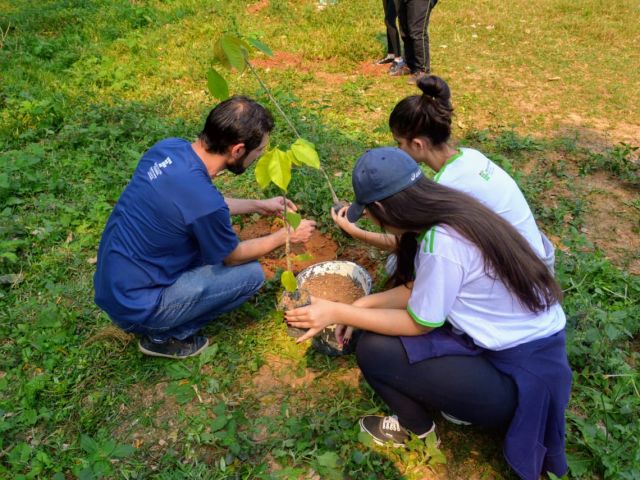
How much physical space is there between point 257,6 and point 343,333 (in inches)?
240

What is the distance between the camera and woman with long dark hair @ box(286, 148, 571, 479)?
148 cm

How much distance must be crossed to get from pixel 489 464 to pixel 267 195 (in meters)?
2.06

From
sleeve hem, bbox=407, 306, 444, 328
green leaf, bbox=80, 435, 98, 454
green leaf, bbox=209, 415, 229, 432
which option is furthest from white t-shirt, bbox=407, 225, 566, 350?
green leaf, bbox=80, 435, 98, 454

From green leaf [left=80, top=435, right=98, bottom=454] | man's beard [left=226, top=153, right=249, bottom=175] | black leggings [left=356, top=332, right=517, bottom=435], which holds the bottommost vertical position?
green leaf [left=80, top=435, right=98, bottom=454]

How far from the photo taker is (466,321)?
158 centimetres

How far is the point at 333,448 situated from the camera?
187 cm

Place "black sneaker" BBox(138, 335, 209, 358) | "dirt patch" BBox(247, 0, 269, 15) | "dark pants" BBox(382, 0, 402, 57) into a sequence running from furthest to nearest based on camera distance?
"dirt patch" BBox(247, 0, 269, 15) < "dark pants" BBox(382, 0, 402, 57) < "black sneaker" BBox(138, 335, 209, 358)

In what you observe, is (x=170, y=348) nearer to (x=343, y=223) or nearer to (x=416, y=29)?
(x=343, y=223)

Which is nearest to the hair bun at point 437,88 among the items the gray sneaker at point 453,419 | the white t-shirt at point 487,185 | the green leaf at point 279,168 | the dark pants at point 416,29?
the white t-shirt at point 487,185

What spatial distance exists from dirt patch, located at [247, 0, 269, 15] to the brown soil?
213 inches

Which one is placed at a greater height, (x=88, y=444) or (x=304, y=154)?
(x=304, y=154)

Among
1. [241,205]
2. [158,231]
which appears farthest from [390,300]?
[241,205]

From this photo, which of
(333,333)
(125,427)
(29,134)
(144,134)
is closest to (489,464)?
(333,333)

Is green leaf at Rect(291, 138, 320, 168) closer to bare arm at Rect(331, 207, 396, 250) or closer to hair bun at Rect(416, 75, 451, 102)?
bare arm at Rect(331, 207, 396, 250)
